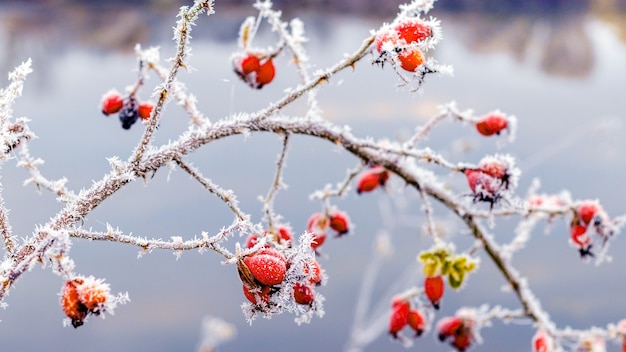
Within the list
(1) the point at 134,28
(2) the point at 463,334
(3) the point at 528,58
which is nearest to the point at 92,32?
(1) the point at 134,28

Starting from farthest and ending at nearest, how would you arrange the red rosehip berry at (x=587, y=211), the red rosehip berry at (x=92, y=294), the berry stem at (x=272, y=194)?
the red rosehip berry at (x=587, y=211) → the berry stem at (x=272, y=194) → the red rosehip berry at (x=92, y=294)

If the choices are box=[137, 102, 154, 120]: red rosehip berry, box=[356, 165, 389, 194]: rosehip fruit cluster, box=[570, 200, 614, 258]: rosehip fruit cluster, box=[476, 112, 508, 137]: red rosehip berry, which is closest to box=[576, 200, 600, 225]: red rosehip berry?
box=[570, 200, 614, 258]: rosehip fruit cluster

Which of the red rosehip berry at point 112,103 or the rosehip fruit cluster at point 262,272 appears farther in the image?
the red rosehip berry at point 112,103

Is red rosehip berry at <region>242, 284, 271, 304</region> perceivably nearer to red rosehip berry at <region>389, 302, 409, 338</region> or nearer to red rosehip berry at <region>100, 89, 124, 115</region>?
red rosehip berry at <region>100, 89, 124, 115</region>

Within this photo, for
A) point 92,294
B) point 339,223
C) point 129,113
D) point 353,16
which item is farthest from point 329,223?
point 353,16

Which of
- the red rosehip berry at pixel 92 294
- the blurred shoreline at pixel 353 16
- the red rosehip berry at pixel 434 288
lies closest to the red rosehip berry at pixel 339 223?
the red rosehip berry at pixel 434 288

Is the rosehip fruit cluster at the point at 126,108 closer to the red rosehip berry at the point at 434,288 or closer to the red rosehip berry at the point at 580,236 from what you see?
the red rosehip berry at the point at 434,288

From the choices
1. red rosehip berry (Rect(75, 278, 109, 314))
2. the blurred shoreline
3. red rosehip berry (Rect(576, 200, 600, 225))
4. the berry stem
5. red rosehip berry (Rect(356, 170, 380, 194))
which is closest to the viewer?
red rosehip berry (Rect(75, 278, 109, 314))

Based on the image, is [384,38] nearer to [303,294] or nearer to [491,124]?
[303,294]
